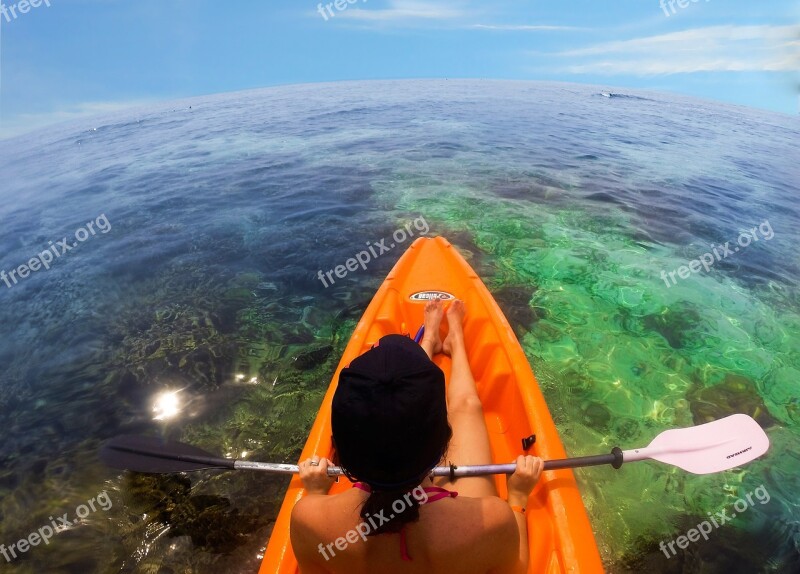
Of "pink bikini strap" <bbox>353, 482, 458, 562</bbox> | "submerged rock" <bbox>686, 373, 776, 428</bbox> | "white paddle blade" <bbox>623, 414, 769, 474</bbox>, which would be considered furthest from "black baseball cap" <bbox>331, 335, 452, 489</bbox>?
"submerged rock" <bbox>686, 373, 776, 428</bbox>

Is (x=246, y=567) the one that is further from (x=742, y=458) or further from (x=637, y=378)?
(x=637, y=378)

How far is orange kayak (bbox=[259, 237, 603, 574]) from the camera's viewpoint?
7.14 ft

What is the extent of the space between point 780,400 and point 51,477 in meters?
7.40

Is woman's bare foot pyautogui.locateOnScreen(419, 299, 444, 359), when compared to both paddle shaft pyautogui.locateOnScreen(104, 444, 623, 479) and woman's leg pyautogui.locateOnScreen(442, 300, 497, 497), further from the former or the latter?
paddle shaft pyautogui.locateOnScreen(104, 444, 623, 479)

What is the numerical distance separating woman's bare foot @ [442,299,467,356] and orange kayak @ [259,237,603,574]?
106 millimetres

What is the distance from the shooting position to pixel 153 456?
3.06 meters

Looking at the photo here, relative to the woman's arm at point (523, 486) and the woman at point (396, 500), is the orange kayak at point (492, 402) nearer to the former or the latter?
the woman's arm at point (523, 486)

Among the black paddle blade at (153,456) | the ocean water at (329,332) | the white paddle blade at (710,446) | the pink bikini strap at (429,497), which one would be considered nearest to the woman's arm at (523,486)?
the pink bikini strap at (429,497)

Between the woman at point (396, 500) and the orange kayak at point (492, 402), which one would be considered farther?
the orange kayak at point (492, 402)

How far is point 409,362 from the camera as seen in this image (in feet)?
4.61

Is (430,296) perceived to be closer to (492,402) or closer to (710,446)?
(492,402)

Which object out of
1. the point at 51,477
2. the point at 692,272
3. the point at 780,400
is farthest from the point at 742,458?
the point at 51,477

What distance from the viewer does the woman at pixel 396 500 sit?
4.36ft

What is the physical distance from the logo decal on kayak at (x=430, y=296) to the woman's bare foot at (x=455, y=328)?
0.30 metres
